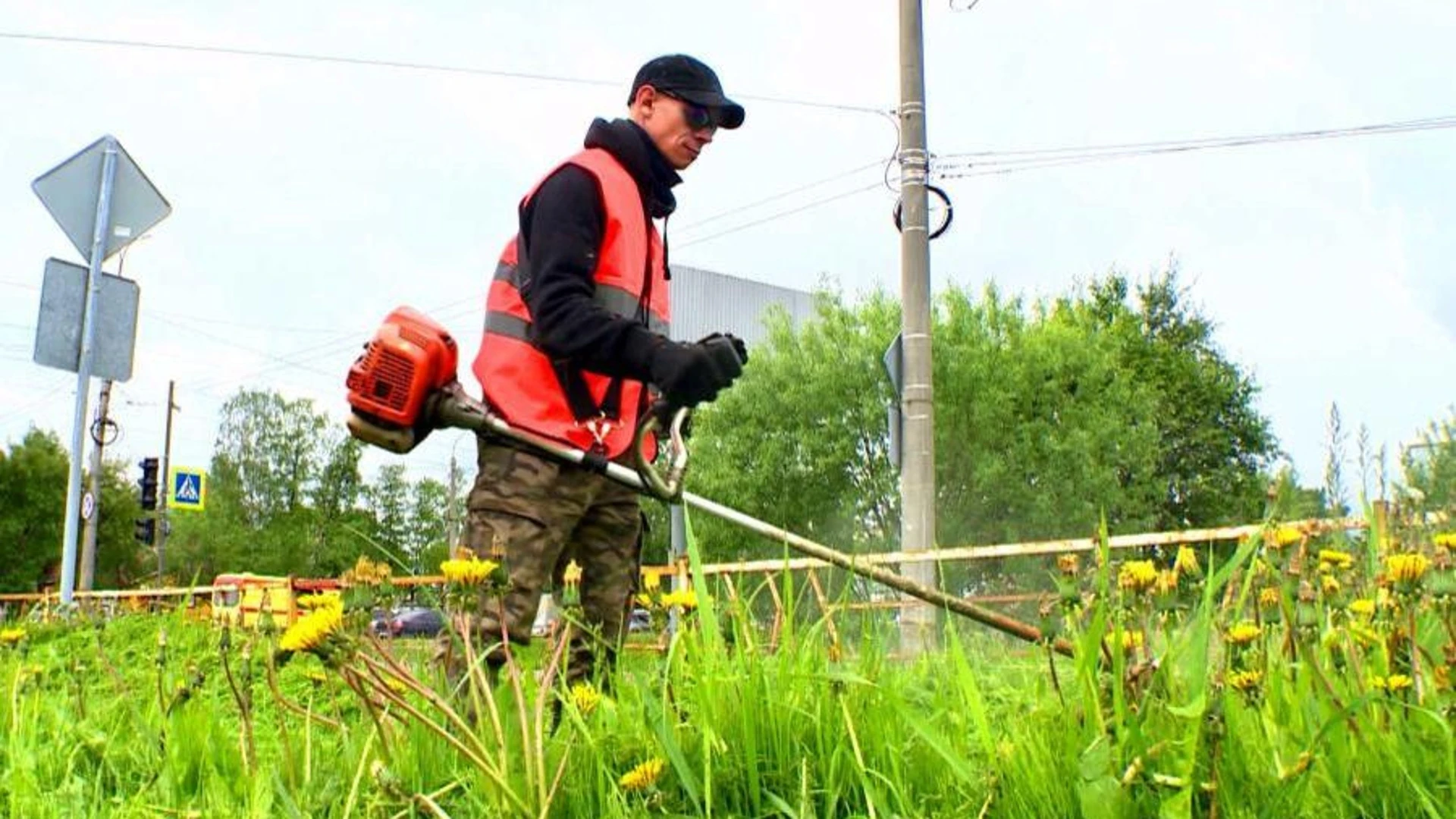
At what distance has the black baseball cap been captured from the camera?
347 centimetres

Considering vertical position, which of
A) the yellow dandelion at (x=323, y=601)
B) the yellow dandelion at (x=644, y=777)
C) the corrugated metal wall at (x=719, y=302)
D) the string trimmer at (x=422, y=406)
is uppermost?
the corrugated metal wall at (x=719, y=302)

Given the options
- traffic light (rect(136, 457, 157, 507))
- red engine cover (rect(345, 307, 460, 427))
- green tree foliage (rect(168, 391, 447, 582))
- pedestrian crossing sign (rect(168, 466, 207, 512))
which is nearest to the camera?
red engine cover (rect(345, 307, 460, 427))

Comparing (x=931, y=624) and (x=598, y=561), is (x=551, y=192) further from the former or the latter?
(x=931, y=624)

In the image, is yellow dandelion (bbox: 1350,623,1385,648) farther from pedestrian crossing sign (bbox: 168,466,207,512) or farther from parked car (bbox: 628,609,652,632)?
pedestrian crossing sign (bbox: 168,466,207,512)

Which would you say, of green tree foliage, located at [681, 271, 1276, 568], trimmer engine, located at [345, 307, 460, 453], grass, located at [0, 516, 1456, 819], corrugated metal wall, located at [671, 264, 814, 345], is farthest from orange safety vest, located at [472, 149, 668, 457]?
corrugated metal wall, located at [671, 264, 814, 345]

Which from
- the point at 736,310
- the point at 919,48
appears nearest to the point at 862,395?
the point at 736,310

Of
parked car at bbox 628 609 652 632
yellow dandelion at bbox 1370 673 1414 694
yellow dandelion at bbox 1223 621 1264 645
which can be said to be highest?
yellow dandelion at bbox 1223 621 1264 645

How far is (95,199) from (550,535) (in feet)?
18.3

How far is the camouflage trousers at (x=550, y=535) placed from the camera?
3.16 m

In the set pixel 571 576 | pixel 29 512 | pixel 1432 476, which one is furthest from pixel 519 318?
pixel 29 512

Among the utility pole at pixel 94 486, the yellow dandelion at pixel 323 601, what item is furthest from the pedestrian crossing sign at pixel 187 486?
the yellow dandelion at pixel 323 601

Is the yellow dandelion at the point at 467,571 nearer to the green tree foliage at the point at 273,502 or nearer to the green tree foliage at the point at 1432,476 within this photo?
the green tree foliage at the point at 1432,476

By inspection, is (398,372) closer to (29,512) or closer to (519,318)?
(519,318)

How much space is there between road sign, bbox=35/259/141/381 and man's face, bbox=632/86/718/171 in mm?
5318
